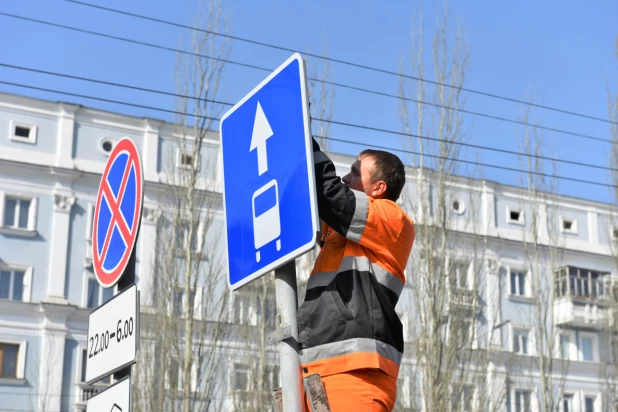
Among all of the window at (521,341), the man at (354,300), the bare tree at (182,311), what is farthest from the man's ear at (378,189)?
the window at (521,341)

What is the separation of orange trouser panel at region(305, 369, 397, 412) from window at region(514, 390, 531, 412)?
126 ft

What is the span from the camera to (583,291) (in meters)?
42.4

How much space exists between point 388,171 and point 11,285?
101ft

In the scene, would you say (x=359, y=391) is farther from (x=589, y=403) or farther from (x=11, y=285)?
(x=589, y=403)

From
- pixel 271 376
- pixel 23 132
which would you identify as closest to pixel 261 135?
pixel 271 376

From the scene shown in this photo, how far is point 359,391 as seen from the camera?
357cm

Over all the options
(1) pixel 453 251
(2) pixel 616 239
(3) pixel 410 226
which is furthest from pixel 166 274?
(3) pixel 410 226

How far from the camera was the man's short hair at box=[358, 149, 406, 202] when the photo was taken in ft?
13.4

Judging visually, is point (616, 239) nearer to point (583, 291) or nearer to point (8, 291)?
point (583, 291)

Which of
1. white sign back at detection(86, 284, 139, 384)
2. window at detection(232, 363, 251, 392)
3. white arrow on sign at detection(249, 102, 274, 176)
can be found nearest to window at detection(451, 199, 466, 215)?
window at detection(232, 363, 251, 392)

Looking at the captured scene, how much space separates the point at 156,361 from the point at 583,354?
21076 mm

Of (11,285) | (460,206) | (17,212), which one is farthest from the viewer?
(460,206)

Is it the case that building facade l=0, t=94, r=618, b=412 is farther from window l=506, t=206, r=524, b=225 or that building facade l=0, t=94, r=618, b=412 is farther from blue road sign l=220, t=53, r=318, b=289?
blue road sign l=220, t=53, r=318, b=289

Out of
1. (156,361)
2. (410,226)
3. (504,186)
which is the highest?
(504,186)
